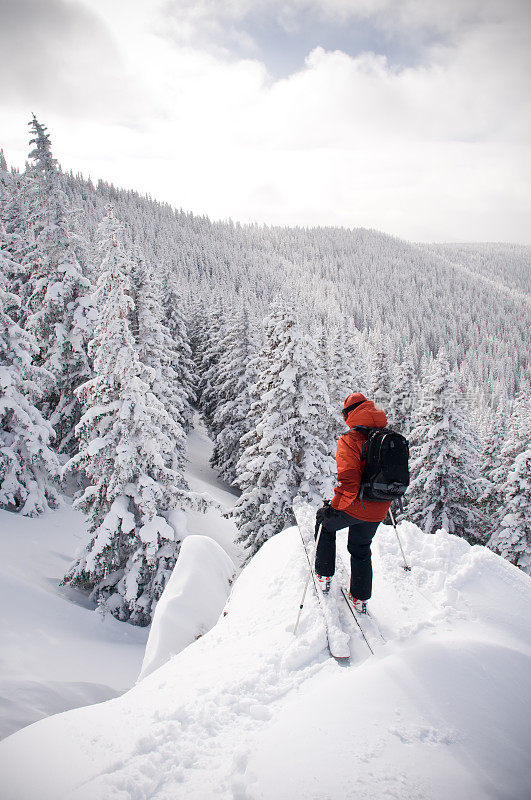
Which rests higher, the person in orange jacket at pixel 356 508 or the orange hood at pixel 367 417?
the orange hood at pixel 367 417

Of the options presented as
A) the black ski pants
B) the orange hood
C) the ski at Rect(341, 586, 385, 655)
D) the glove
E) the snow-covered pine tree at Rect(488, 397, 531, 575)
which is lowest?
the snow-covered pine tree at Rect(488, 397, 531, 575)

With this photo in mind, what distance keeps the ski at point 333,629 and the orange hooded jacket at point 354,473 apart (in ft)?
3.62

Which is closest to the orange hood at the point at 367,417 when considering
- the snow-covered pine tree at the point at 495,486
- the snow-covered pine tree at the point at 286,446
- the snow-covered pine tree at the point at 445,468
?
the snow-covered pine tree at the point at 286,446

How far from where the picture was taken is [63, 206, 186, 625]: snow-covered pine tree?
36.4 ft

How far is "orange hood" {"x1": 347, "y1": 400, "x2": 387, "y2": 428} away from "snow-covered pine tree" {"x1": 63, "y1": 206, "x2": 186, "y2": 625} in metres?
7.92

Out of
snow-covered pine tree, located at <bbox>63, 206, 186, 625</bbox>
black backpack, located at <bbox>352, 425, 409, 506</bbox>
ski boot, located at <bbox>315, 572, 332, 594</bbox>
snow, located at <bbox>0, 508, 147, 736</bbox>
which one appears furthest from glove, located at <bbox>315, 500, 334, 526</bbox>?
snow-covered pine tree, located at <bbox>63, 206, 186, 625</bbox>

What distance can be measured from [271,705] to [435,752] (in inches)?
57.3

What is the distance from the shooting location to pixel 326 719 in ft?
9.76

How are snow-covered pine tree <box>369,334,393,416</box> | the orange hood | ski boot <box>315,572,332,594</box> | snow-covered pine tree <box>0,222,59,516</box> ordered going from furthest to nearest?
snow-covered pine tree <box>369,334,393,416</box>, snow-covered pine tree <box>0,222,59,516</box>, ski boot <box>315,572,332,594</box>, the orange hood

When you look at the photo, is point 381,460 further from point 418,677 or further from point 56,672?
point 56,672

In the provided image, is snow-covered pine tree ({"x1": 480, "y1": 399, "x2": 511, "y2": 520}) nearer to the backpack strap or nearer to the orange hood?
the orange hood

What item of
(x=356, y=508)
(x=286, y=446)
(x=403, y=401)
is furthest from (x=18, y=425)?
(x=403, y=401)

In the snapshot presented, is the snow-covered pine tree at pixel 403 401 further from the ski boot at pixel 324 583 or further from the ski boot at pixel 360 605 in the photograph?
the ski boot at pixel 360 605

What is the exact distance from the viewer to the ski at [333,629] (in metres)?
3.90
